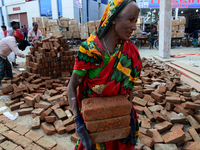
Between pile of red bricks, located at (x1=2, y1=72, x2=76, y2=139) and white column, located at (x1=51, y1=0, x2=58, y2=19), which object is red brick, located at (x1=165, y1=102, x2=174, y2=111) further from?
white column, located at (x1=51, y1=0, x2=58, y2=19)

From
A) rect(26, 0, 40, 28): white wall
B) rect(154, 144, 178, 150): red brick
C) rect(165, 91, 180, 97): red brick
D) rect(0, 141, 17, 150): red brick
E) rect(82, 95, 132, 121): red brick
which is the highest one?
rect(26, 0, 40, 28): white wall

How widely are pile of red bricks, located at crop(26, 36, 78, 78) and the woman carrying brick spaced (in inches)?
187

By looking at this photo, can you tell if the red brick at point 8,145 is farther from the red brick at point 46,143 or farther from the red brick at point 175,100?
the red brick at point 175,100

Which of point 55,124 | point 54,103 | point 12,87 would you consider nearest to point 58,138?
point 55,124

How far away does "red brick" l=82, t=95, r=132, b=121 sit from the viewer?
109 centimetres

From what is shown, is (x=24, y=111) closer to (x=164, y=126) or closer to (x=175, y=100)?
(x=164, y=126)

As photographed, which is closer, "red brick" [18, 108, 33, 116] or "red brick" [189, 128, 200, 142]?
"red brick" [189, 128, 200, 142]

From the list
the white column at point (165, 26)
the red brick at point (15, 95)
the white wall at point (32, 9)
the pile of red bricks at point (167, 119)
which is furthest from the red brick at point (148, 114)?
the white wall at point (32, 9)

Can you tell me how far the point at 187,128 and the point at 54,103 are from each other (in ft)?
9.81

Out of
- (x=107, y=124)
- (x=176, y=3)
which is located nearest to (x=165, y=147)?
(x=107, y=124)

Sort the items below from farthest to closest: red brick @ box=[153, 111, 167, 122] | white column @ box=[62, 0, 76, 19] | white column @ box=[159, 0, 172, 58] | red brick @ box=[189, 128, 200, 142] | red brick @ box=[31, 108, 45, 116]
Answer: white column @ box=[62, 0, 76, 19], white column @ box=[159, 0, 172, 58], red brick @ box=[31, 108, 45, 116], red brick @ box=[153, 111, 167, 122], red brick @ box=[189, 128, 200, 142]

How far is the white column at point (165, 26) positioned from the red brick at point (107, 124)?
24.0 ft

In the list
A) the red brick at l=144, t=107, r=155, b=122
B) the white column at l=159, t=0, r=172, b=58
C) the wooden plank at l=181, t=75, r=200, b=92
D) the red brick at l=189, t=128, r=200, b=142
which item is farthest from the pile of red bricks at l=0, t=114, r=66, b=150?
the white column at l=159, t=0, r=172, b=58

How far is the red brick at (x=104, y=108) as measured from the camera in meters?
1.09
